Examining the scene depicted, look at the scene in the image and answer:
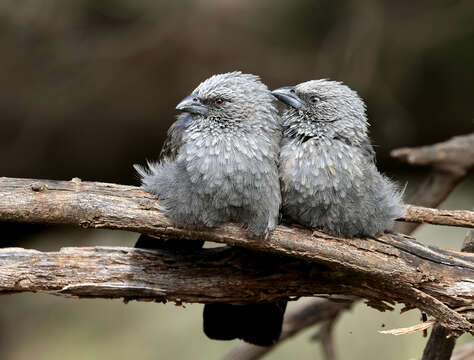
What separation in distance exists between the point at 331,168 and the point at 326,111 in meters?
0.31

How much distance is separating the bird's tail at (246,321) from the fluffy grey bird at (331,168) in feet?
2.25

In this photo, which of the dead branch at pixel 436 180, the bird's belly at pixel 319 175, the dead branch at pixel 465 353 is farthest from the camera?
the dead branch at pixel 436 180

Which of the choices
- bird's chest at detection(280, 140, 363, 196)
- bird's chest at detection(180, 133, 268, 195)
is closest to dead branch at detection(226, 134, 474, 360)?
bird's chest at detection(280, 140, 363, 196)

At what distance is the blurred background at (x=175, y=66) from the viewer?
5570 mm

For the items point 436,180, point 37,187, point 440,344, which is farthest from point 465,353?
point 37,187

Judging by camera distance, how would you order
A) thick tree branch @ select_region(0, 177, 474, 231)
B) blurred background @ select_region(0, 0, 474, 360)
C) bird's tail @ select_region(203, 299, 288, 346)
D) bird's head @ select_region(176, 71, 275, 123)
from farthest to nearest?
blurred background @ select_region(0, 0, 474, 360)
bird's tail @ select_region(203, 299, 288, 346)
bird's head @ select_region(176, 71, 275, 123)
thick tree branch @ select_region(0, 177, 474, 231)

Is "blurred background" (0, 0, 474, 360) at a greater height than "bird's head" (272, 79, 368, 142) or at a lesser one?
greater

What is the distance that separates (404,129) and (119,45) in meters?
2.58

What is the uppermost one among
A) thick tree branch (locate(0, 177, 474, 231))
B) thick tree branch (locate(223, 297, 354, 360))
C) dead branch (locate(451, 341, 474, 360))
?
thick tree branch (locate(0, 177, 474, 231))

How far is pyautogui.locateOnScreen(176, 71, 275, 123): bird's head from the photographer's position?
296 centimetres

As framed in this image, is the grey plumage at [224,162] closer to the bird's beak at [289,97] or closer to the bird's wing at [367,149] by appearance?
the bird's beak at [289,97]

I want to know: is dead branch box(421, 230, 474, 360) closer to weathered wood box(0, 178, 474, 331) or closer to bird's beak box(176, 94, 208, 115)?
weathered wood box(0, 178, 474, 331)

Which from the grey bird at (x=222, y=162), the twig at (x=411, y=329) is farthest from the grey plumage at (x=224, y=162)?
the twig at (x=411, y=329)

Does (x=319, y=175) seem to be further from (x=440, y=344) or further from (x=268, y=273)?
(x=440, y=344)
